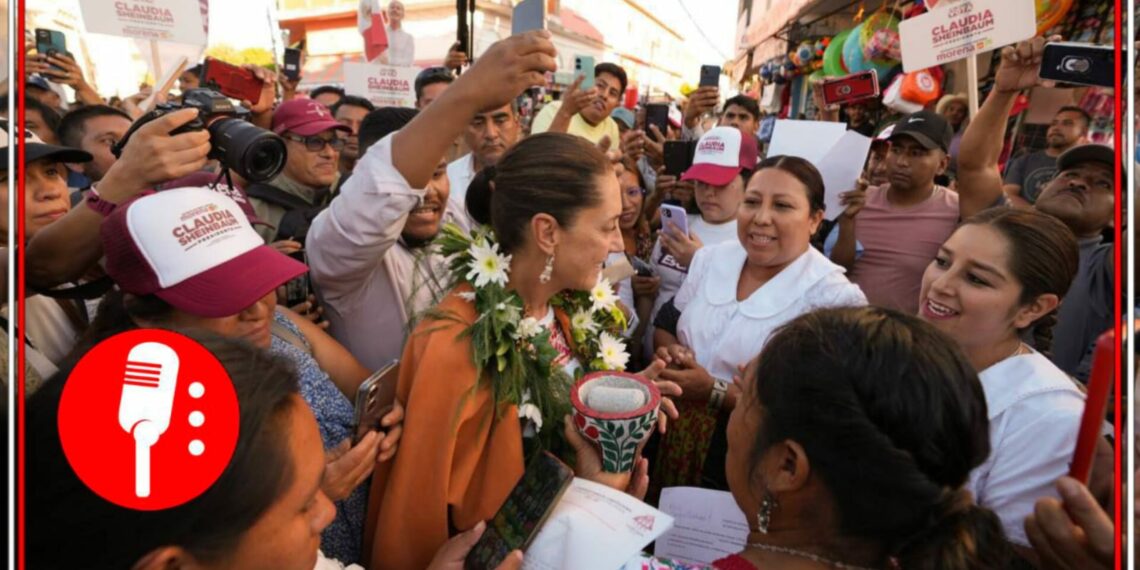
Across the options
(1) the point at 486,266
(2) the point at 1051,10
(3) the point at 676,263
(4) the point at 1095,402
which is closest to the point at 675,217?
(3) the point at 676,263

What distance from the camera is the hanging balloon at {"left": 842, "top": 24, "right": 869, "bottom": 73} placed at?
8.27 m

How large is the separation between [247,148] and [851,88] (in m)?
3.93

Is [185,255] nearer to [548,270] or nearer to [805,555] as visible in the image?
[548,270]

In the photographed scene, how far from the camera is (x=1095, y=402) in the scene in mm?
729

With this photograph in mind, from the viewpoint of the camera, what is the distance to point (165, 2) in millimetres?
3477

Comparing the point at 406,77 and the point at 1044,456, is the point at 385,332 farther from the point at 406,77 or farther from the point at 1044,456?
the point at 406,77

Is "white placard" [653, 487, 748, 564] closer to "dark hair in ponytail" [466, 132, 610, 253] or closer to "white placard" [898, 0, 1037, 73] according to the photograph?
"dark hair in ponytail" [466, 132, 610, 253]

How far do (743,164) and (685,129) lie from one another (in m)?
2.29

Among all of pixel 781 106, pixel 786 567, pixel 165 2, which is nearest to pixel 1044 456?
pixel 786 567

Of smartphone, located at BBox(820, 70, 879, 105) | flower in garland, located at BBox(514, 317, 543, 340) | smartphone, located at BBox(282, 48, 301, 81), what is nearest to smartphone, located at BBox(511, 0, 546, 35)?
flower in garland, located at BBox(514, 317, 543, 340)

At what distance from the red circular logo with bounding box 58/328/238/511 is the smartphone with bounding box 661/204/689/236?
2.42 meters

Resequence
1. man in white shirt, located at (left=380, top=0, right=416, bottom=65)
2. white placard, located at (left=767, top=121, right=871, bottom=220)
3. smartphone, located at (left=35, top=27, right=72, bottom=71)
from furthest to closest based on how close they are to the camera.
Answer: man in white shirt, located at (left=380, top=0, right=416, bottom=65), smartphone, located at (left=35, top=27, right=72, bottom=71), white placard, located at (left=767, top=121, right=871, bottom=220)

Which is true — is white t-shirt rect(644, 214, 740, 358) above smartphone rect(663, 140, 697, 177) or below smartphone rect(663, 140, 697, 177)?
Result: below

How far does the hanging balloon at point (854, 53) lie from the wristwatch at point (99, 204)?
885 centimetres
